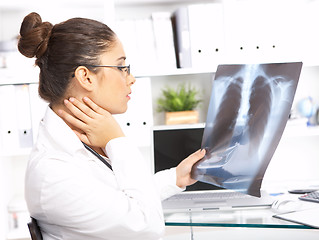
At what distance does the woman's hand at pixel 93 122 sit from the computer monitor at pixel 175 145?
1010 millimetres

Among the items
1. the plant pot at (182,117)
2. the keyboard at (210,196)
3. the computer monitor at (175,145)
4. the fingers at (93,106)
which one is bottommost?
the keyboard at (210,196)

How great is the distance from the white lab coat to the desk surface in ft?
1.84

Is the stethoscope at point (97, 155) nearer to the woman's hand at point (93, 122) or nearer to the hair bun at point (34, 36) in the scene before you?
the woman's hand at point (93, 122)

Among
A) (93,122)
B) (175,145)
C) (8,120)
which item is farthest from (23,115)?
(93,122)

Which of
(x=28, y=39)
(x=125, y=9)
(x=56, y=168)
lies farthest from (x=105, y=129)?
(x=125, y=9)

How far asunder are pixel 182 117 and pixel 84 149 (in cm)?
131

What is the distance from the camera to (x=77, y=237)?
3.68 ft

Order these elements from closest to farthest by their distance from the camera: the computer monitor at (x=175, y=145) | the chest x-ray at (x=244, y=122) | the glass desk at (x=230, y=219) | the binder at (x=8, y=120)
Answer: the chest x-ray at (x=244, y=122), the glass desk at (x=230, y=219), the computer monitor at (x=175, y=145), the binder at (x=8, y=120)

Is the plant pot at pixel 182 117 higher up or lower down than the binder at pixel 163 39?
lower down

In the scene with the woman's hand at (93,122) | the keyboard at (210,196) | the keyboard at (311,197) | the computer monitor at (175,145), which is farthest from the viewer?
the computer monitor at (175,145)

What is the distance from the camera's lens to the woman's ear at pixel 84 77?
3.99ft

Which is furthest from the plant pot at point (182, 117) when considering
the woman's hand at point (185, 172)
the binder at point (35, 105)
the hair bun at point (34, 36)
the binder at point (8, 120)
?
the hair bun at point (34, 36)

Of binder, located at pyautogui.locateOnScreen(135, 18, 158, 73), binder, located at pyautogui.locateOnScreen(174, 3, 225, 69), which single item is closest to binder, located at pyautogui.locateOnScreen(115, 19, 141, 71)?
binder, located at pyautogui.locateOnScreen(135, 18, 158, 73)

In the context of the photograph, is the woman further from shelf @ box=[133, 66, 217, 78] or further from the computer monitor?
shelf @ box=[133, 66, 217, 78]
